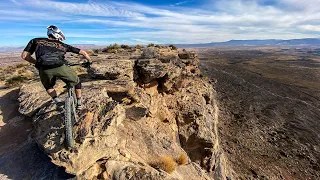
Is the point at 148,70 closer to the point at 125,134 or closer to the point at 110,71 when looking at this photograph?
the point at 110,71

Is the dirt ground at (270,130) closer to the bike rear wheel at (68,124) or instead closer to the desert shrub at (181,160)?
the desert shrub at (181,160)

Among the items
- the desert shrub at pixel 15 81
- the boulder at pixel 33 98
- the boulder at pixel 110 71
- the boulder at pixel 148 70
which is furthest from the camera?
the boulder at pixel 148 70

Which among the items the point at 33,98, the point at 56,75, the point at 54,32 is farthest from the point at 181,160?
the point at 33,98

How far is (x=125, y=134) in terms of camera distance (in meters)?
9.76

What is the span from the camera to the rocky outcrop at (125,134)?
25.2ft

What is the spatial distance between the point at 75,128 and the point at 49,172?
175 centimetres

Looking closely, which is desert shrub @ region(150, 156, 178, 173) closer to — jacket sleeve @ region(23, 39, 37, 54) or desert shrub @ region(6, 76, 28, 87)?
jacket sleeve @ region(23, 39, 37, 54)

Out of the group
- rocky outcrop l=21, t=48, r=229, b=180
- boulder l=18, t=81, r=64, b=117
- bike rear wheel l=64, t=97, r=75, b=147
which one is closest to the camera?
bike rear wheel l=64, t=97, r=75, b=147

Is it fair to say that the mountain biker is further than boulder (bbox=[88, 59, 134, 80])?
No

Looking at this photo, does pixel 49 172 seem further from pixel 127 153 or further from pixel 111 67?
pixel 111 67

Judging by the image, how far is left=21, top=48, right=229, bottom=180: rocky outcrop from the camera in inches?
303

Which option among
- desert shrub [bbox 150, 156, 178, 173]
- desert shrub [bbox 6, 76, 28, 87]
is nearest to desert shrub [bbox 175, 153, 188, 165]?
desert shrub [bbox 150, 156, 178, 173]

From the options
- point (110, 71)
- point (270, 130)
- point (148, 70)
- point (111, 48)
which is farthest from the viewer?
point (270, 130)

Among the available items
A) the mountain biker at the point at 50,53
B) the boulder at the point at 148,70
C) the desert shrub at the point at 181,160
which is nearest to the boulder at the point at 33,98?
the mountain biker at the point at 50,53
